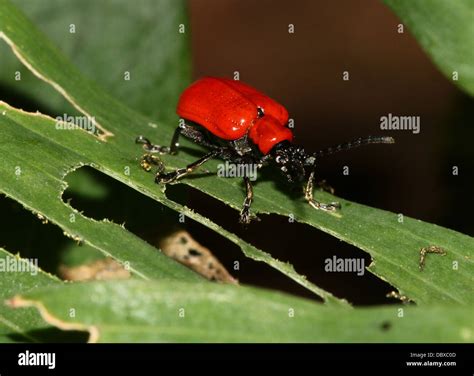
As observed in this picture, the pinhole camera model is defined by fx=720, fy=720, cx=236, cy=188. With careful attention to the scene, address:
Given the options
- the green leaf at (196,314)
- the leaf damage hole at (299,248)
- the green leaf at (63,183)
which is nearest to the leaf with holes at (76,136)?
the green leaf at (63,183)

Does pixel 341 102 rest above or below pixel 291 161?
above

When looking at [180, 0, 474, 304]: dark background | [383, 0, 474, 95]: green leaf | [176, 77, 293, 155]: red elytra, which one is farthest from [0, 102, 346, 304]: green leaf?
[180, 0, 474, 304]: dark background

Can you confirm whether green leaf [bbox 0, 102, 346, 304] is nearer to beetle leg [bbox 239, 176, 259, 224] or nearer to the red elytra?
beetle leg [bbox 239, 176, 259, 224]

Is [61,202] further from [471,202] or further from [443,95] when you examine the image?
[443,95]

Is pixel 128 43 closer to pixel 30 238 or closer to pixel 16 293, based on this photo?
pixel 30 238

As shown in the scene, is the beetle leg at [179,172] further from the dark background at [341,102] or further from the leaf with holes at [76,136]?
the dark background at [341,102]

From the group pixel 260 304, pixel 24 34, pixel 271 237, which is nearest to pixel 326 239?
pixel 271 237

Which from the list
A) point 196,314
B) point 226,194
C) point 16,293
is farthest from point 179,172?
point 196,314
